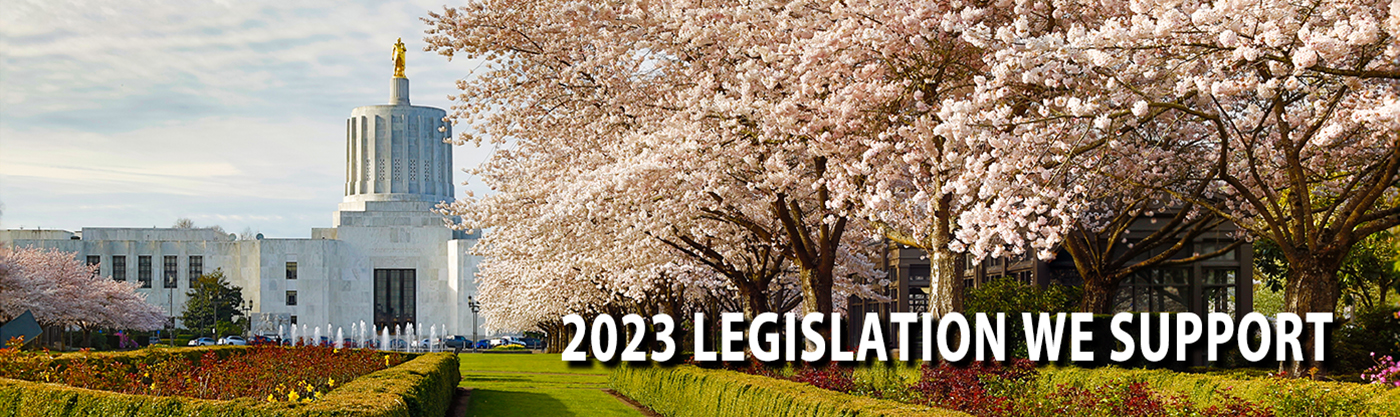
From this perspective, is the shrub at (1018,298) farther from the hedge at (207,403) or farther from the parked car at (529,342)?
the parked car at (529,342)

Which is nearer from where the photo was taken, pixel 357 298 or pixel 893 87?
pixel 893 87

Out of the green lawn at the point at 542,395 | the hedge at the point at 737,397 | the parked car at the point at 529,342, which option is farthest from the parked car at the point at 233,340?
the hedge at the point at 737,397

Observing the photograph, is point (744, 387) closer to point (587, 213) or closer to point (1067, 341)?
point (587, 213)

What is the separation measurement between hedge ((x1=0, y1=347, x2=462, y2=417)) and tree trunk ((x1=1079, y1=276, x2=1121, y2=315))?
11748 mm

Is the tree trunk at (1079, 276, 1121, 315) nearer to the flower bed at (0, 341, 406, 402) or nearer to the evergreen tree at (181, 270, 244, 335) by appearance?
the flower bed at (0, 341, 406, 402)

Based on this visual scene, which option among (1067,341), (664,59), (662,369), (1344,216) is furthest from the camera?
(662,369)

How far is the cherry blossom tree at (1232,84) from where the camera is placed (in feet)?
30.2

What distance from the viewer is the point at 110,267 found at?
11531 centimetres

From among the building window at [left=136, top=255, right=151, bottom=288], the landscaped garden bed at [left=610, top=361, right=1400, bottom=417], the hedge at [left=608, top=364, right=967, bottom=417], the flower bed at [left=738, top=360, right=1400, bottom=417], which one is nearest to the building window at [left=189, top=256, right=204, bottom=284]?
the building window at [left=136, top=255, right=151, bottom=288]

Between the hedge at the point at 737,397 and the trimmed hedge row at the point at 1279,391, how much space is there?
276 centimetres

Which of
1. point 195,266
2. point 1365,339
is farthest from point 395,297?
point 1365,339

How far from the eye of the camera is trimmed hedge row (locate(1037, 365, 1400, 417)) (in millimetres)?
9922

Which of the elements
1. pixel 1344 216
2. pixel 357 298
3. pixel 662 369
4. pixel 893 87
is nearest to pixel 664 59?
pixel 893 87

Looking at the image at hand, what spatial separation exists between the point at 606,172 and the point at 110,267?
114208mm
